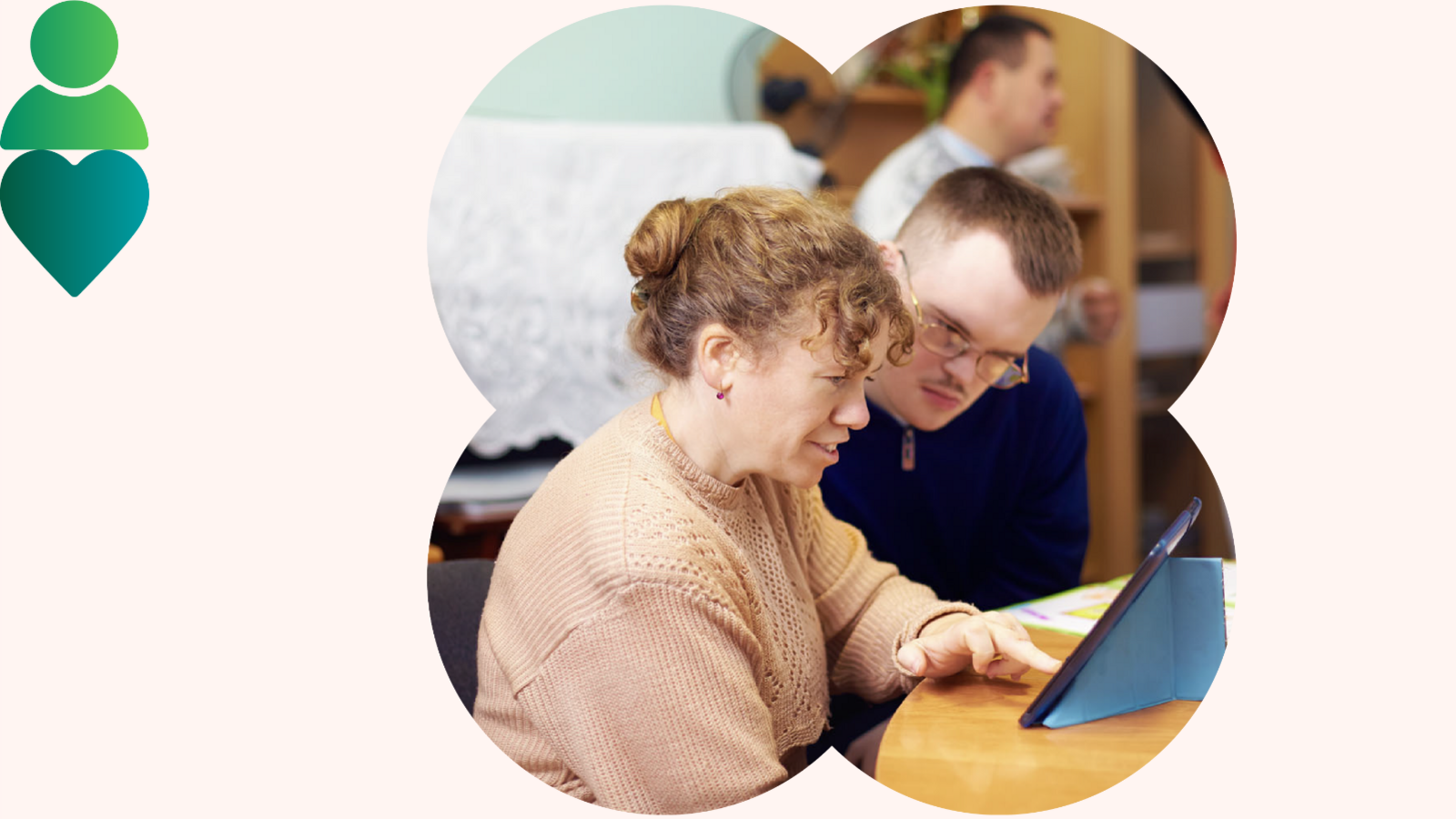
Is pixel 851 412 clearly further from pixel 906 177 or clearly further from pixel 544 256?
pixel 906 177

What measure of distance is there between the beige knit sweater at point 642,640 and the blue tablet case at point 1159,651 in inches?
10.5

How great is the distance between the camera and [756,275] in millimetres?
994

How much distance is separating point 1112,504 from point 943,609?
2.22 metres

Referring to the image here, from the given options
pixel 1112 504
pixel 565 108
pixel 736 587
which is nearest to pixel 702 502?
pixel 736 587

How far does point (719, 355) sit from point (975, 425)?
2.09 feet

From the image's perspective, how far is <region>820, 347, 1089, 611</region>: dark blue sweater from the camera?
149 centimetres

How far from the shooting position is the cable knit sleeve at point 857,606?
1202 millimetres

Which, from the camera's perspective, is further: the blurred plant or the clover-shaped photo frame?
the blurred plant

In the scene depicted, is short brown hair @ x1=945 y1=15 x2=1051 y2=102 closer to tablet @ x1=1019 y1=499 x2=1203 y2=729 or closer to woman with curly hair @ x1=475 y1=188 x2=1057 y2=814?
woman with curly hair @ x1=475 y1=188 x2=1057 y2=814

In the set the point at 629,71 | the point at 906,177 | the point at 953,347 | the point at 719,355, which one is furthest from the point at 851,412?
the point at 629,71

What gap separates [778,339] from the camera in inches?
39.4

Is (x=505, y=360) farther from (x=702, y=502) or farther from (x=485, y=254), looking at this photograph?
→ (x=702, y=502)

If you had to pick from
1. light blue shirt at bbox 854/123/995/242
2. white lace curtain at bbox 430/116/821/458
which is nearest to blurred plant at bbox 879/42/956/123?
light blue shirt at bbox 854/123/995/242

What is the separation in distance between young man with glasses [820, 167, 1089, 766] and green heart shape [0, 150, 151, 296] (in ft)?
2.70
